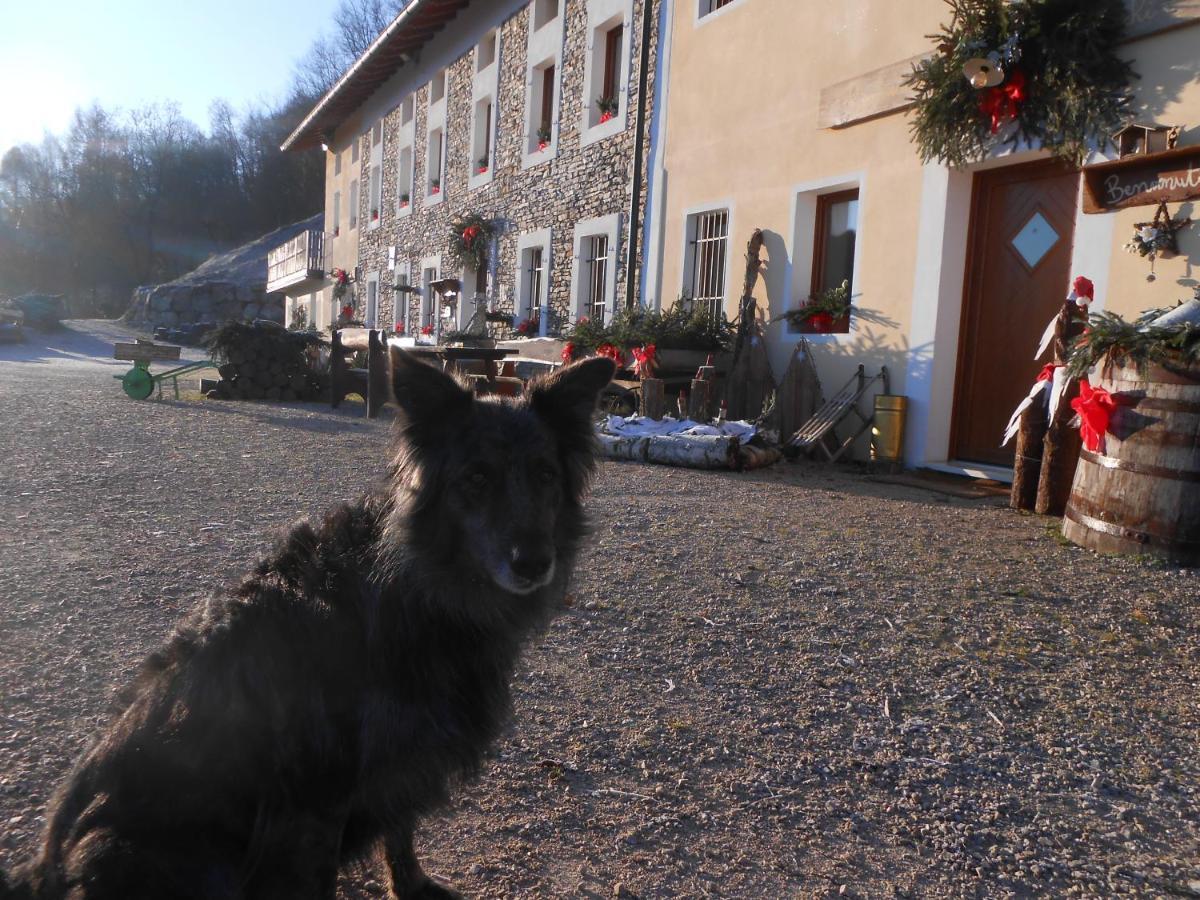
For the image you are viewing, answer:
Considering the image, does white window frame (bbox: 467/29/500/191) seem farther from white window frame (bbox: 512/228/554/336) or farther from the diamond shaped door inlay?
the diamond shaped door inlay

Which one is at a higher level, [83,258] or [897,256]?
[83,258]

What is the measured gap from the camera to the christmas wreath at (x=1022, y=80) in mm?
7031

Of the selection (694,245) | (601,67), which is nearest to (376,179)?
(601,67)

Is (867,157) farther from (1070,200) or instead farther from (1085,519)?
(1085,519)

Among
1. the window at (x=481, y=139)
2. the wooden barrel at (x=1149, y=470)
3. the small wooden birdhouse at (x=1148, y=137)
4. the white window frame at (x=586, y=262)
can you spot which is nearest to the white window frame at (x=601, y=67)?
the white window frame at (x=586, y=262)

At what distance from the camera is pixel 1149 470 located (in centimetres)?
538

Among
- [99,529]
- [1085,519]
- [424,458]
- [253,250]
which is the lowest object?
[99,529]

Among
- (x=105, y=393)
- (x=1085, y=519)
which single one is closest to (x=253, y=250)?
(x=105, y=393)

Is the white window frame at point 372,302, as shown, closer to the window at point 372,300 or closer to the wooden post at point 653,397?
the window at point 372,300

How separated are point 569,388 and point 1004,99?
22.0 feet

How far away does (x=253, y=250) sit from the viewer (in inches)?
2277

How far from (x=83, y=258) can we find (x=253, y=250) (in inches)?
835

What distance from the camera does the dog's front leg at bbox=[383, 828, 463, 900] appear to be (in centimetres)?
230

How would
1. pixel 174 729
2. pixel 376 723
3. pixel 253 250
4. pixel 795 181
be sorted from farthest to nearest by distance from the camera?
1. pixel 253 250
2. pixel 795 181
3. pixel 376 723
4. pixel 174 729
